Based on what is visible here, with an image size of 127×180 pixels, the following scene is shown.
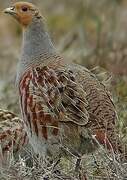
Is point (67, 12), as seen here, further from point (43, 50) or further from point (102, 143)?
point (102, 143)

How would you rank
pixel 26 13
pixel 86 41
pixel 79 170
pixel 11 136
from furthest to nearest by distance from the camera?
pixel 86 41, pixel 26 13, pixel 11 136, pixel 79 170

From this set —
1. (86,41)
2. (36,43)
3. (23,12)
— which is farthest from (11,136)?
(86,41)

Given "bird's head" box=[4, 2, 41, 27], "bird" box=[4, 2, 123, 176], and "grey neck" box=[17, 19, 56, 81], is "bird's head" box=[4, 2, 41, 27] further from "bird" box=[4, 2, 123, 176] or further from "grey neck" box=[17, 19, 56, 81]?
"bird" box=[4, 2, 123, 176]

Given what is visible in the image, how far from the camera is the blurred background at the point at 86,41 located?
26.3ft

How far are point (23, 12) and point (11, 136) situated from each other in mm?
1001

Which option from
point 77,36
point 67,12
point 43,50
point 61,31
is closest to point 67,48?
point 77,36

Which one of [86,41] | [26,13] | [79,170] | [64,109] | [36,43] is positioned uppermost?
[86,41]

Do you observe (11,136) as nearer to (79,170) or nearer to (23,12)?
(79,170)

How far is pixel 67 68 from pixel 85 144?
0.68 m

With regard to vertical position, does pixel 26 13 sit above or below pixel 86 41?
below

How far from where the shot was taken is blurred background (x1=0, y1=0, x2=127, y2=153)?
8.01m

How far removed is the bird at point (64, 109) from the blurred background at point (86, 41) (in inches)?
23.3

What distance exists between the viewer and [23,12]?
6379 mm

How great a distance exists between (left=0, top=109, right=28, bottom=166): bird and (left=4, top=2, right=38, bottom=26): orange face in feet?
2.66
